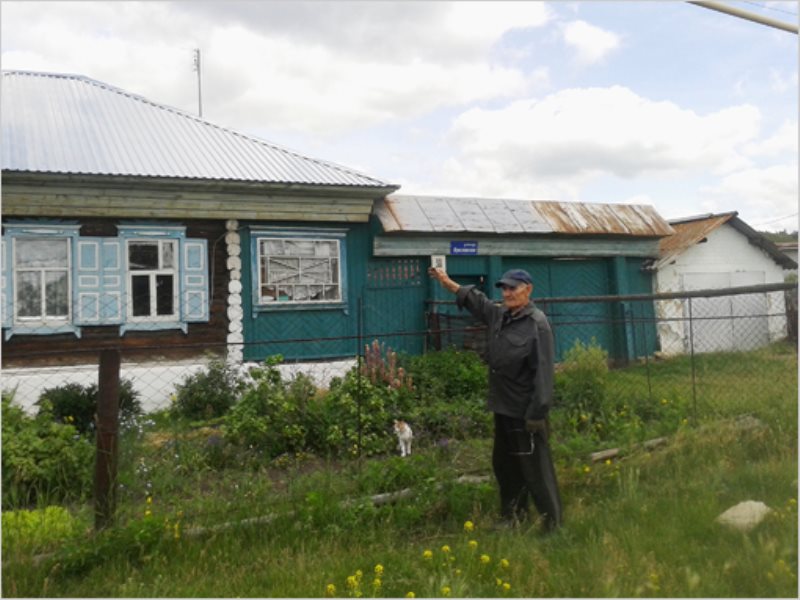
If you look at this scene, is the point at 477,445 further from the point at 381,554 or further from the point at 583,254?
the point at 583,254

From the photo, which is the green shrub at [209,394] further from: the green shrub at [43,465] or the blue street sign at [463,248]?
the blue street sign at [463,248]

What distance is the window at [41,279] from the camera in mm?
9469

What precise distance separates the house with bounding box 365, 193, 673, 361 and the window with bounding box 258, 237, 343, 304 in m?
0.72

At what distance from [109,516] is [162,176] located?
6.72m

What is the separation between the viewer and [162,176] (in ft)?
31.6

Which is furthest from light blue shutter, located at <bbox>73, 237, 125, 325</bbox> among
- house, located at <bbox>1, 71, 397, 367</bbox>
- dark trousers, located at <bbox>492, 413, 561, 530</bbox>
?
dark trousers, located at <bbox>492, 413, 561, 530</bbox>

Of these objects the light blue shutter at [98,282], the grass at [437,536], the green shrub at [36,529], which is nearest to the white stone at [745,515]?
the grass at [437,536]

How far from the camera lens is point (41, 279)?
31.5ft

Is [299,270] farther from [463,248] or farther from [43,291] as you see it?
[43,291]

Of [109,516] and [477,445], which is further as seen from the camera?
[477,445]

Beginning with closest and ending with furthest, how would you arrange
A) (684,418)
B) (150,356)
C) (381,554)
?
(381,554), (684,418), (150,356)

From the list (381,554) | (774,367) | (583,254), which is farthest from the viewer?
(583,254)

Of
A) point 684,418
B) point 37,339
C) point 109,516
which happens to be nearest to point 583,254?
point 684,418

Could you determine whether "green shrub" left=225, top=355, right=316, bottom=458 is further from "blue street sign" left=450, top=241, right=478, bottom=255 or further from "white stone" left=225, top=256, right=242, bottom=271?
"blue street sign" left=450, top=241, right=478, bottom=255
